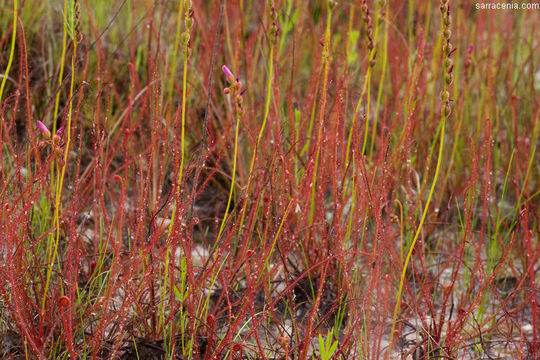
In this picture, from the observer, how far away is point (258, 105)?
287cm

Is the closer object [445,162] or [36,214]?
[36,214]

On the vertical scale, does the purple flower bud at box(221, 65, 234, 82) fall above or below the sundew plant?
above

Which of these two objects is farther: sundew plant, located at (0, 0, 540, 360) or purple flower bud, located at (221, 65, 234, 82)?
sundew plant, located at (0, 0, 540, 360)

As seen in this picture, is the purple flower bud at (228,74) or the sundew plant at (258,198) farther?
the sundew plant at (258,198)

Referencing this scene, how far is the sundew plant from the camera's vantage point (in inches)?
60.7

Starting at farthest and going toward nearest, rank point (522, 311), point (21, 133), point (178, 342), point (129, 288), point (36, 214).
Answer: point (21, 133), point (522, 311), point (36, 214), point (178, 342), point (129, 288)

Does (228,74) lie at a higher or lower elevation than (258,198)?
higher

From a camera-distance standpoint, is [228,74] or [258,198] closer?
[228,74]

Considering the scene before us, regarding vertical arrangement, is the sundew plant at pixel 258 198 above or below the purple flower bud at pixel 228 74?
below

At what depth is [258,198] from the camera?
5.88 feet

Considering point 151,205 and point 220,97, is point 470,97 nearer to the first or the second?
point 220,97

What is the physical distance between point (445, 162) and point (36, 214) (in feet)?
5.31

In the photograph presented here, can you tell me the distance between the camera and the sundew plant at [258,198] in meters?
1.54

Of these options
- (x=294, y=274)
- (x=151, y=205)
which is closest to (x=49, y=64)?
(x=151, y=205)
